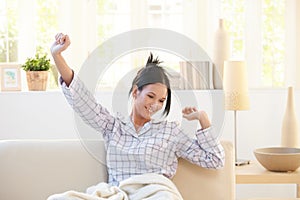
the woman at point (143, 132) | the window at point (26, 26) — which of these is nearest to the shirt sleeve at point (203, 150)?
the woman at point (143, 132)

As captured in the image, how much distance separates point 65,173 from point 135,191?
361mm

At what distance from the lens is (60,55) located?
2.41 metres

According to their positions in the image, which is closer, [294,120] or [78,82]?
[78,82]

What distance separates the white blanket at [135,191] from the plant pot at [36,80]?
1.62m

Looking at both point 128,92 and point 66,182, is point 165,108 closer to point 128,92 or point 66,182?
point 128,92

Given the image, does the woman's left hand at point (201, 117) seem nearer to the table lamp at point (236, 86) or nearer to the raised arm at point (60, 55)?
the raised arm at point (60, 55)

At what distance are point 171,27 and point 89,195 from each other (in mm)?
2185

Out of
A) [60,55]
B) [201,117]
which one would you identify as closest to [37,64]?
[60,55]

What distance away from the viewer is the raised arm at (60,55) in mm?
2371

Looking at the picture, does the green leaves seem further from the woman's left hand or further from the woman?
the woman's left hand

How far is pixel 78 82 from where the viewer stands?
2.43 m

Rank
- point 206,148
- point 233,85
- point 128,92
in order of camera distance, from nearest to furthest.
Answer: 1. point 206,148
2. point 128,92
3. point 233,85

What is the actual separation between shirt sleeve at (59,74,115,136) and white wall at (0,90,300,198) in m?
1.26

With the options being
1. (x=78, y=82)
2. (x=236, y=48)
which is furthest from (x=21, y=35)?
(x=78, y=82)
